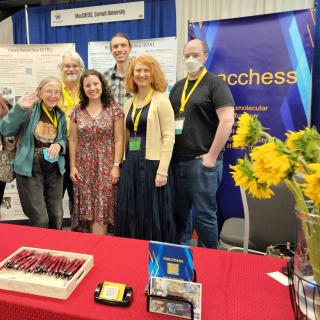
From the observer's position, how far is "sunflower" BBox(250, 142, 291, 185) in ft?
1.90

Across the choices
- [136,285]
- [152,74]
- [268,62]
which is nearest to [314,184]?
[136,285]

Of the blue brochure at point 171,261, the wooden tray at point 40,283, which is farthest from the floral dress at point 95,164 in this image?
the blue brochure at point 171,261

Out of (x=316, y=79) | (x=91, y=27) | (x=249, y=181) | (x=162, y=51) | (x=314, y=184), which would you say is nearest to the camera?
(x=314, y=184)

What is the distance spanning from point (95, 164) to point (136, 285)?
151 cm

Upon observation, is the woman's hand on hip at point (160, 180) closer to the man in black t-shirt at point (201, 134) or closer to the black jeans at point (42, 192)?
the man in black t-shirt at point (201, 134)

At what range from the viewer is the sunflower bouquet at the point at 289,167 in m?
0.58

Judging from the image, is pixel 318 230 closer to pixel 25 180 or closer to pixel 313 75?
pixel 25 180

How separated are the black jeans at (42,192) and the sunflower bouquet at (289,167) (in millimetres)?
1835

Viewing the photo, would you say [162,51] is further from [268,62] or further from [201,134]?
[201,134]

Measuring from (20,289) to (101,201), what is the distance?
146 centimetres

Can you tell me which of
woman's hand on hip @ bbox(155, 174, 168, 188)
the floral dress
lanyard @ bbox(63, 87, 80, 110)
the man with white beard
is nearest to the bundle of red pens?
woman's hand on hip @ bbox(155, 174, 168, 188)

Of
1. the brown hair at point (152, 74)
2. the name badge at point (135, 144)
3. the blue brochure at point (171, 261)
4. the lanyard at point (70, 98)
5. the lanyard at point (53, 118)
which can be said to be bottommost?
the blue brochure at point (171, 261)

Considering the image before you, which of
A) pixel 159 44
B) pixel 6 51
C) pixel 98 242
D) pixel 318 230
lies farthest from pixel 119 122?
pixel 6 51

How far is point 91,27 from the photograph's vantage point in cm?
376
